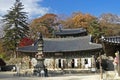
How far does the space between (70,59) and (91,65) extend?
3.50 m

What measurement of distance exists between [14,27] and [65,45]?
609 inches

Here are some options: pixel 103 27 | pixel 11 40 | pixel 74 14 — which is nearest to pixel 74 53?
pixel 11 40

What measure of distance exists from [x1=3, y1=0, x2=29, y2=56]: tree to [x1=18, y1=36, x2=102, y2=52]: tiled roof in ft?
32.1

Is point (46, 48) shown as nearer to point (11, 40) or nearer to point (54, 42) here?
point (54, 42)

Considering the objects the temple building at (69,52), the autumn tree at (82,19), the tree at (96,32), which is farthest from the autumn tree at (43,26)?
the temple building at (69,52)

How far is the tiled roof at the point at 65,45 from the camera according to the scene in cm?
4179

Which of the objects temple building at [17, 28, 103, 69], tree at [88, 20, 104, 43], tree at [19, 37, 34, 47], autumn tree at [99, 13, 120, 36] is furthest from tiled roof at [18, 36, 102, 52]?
autumn tree at [99, 13, 120, 36]

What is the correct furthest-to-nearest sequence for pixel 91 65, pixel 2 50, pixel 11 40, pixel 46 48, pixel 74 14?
pixel 74 14, pixel 2 50, pixel 11 40, pixel 46 48, pixel 91 65

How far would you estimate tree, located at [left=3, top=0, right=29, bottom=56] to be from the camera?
54.6m

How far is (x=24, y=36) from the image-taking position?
5706 centimetres

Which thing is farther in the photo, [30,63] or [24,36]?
[24,36]

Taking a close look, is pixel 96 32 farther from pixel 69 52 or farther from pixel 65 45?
pixel 69 52

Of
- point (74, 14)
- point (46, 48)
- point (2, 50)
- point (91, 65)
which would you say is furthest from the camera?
point (74, 14)

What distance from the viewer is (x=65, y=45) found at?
148 ft
